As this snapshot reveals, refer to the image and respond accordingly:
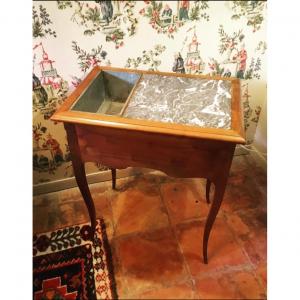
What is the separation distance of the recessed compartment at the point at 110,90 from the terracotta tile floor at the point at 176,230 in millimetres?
670

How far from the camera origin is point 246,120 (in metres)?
1.75

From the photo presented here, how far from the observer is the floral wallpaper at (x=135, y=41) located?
1170mm

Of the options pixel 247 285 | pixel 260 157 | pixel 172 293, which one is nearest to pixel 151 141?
pixel 172 293

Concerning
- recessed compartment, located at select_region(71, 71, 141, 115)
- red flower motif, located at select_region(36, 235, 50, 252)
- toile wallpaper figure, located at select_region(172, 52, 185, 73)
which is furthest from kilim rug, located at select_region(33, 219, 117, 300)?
toile wallpaper figure, located at select_region(172, 52, 185, 73)

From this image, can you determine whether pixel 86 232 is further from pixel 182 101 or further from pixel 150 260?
pixel 182 101

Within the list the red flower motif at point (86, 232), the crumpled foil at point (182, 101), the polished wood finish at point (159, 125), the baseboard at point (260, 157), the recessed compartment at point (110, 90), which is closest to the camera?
the polished wood finish at point (159, 125)

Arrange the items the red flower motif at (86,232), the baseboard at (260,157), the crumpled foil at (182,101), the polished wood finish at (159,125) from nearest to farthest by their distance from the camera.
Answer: the polished wood finish at (159,125)
the crumpled foil at (182,101)
the red flower motif at (86,232)
the baseboard at (260,157)

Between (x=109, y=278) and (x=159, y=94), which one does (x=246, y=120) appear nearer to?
(x=159, y=94)

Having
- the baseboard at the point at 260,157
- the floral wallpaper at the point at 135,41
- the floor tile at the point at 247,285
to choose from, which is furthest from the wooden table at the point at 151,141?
the baseboard at the point at 260,157

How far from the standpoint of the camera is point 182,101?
100 cm

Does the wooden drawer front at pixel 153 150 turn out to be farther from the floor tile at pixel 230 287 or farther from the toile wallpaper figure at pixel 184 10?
the toile wallpaper figure at pixel 184 10

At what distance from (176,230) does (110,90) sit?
848 millimetres

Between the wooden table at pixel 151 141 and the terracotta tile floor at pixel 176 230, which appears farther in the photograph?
the terracotta tile floor at pixel 176 230
